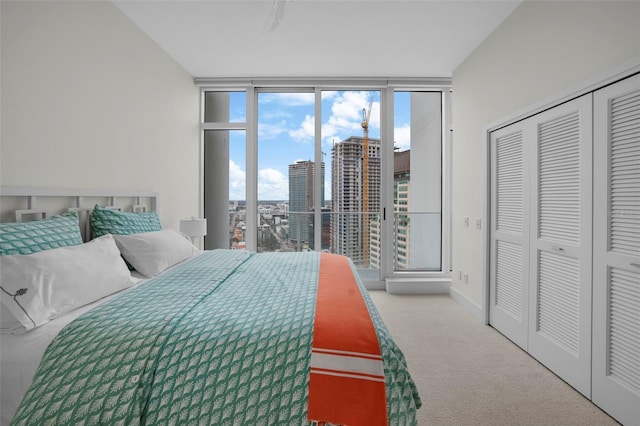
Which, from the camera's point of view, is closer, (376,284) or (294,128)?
(376,284)

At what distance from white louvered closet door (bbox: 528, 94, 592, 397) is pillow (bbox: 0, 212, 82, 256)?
3.21 m

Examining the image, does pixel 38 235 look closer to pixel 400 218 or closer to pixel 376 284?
pixel 376 284

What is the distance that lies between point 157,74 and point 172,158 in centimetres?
91

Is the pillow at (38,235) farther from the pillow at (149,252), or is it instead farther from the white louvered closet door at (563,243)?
the white louvered closet door at (563,243)

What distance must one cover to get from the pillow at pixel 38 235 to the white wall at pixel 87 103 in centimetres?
34

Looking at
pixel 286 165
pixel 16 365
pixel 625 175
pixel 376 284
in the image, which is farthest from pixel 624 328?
pixel 286 165

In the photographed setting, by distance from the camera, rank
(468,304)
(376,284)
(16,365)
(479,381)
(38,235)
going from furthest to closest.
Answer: (376,284) → (468,304) → (479,381) → (38,235) → (16,365)

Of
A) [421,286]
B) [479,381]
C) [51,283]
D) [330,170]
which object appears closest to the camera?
[51,283]

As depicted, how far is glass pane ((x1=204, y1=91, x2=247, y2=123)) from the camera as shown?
4.11m

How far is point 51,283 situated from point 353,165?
11.4 feet

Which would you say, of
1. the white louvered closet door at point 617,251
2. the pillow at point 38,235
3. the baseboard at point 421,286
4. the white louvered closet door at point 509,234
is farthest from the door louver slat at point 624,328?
the pillow at point 38,235

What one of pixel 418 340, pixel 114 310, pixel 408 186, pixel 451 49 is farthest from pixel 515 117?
pixel 114 310

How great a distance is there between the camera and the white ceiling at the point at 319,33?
248cm

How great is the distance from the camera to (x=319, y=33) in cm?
285
